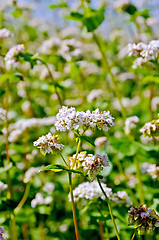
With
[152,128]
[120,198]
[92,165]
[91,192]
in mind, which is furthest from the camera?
[120,198]

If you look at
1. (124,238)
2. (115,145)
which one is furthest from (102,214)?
(115,145)

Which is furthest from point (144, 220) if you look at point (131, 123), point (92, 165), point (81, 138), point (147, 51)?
point (131, 123)

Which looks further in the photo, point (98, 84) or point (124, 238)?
point (98, 84)

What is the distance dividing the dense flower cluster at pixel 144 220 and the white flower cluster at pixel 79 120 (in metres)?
0.48

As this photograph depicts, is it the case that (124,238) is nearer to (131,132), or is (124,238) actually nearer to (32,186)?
(131,132)

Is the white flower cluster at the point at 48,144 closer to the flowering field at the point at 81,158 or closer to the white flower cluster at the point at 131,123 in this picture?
the flowering field at the point at 81,158

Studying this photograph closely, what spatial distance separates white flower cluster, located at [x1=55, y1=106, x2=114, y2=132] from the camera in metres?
1.42

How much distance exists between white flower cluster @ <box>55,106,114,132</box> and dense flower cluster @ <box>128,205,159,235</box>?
480 millimetres

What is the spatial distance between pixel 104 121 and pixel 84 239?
155 centimetres

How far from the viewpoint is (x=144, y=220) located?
57.3 inches

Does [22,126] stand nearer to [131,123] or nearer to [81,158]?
[131,123]

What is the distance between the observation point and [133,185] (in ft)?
9.32

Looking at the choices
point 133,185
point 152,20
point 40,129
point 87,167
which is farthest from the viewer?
point 152,20

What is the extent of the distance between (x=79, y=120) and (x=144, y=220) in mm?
598
